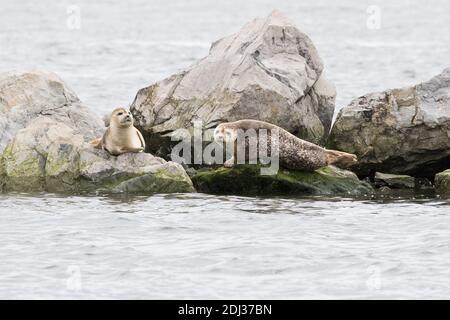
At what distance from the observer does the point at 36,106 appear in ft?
61.7

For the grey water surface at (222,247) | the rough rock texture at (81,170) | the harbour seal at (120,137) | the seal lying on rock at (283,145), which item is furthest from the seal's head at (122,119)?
the seal lying on rock at (283,145)

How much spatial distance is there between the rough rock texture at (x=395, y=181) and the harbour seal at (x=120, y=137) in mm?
3631

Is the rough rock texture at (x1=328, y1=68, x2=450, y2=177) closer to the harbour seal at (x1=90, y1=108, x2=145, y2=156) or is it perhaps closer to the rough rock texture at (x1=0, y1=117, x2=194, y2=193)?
the rough rock texture at (x1=0, y1=117, x2=194, y2=193)

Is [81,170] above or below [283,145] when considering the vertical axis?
below

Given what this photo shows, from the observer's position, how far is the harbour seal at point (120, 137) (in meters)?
17.3

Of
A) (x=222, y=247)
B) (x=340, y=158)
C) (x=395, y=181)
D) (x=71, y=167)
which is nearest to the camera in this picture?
(x=222, y=247)

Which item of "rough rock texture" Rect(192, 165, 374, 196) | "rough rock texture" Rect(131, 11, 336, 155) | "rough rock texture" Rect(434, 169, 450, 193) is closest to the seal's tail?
"rough rock texture" Rect(192, 165, 374, 196)

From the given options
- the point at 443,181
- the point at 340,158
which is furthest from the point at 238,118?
the point at 443,181

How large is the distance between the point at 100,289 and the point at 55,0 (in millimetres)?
64835

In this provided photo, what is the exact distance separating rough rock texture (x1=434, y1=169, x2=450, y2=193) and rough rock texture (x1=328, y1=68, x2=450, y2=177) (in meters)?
0.72

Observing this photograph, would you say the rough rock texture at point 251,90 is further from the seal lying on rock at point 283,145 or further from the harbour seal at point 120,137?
the harbour seal at point 120,137

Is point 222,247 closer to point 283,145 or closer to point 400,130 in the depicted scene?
point 283,145

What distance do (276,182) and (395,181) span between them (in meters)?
1.96

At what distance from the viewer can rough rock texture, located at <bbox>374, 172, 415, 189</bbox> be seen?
17.9 meters
